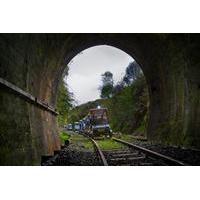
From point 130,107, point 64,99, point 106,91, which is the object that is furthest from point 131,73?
point 64,99

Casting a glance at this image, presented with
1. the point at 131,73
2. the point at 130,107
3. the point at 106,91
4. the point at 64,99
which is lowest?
the point at 64,99

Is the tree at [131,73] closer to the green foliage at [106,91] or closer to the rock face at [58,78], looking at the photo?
the green foliage at [106,91]

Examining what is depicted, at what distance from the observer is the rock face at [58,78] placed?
25.2 ft

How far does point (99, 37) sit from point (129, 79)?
88.3ft

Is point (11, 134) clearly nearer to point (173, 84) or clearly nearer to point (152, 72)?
point (173, 84)

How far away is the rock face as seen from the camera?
7.67 m

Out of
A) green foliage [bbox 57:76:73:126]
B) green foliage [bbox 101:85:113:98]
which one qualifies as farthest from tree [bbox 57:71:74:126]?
green foliage [bbox 101:85:113:98]

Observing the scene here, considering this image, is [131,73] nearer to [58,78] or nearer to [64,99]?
[64,99]

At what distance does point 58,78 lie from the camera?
16.3 m

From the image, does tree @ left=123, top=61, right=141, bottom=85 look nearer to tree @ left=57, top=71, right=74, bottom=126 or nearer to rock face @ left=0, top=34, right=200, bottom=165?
tree @ left=57, top=71, right=74, bottom=126
